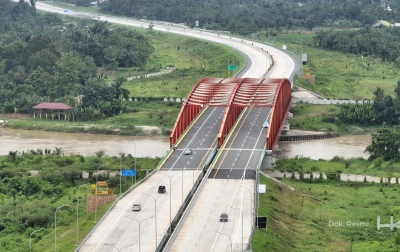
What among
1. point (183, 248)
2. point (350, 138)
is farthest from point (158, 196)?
point (350, 138)

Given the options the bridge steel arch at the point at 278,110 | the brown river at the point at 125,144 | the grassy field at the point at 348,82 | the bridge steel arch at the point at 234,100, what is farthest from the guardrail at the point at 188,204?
the grassy field at the point at 348,82

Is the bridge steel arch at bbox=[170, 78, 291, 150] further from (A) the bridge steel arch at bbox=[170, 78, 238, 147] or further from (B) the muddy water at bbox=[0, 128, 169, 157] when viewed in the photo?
(B) the muddy water at bbox=[0, 128, 169, 157]

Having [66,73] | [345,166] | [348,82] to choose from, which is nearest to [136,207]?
[345,166]

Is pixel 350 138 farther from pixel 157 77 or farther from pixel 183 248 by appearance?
pixel 183 248

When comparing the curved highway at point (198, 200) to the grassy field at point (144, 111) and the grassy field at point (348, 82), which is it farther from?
the grassy field at point (348, 82)

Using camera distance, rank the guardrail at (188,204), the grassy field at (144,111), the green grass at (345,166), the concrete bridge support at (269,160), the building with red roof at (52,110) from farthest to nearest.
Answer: the building with red roof at (52,110) → the grassy field at (144,111) → the green grass at (345,166) → the concrete bridge support at (269,160) → the guardrail at (188,204)

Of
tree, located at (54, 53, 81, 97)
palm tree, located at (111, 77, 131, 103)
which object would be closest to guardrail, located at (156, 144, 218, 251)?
palm tree, located at (111, 77, 131, 103)
